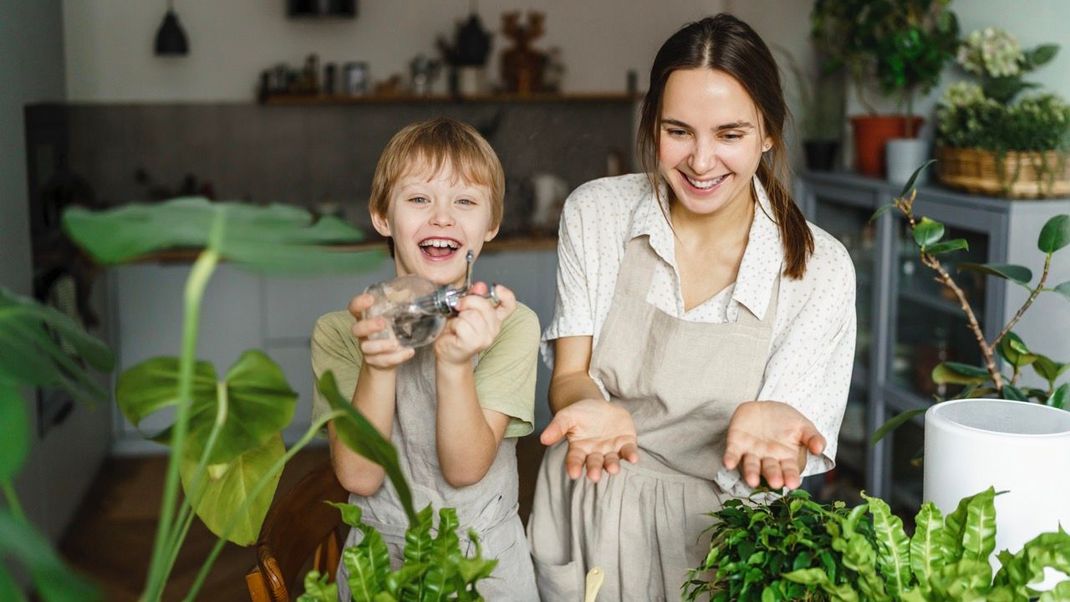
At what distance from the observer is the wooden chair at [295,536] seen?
3.68ft

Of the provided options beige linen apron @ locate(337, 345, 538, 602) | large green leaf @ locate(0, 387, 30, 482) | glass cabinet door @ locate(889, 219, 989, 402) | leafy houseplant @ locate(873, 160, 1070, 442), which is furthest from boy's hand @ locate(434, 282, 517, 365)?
glass cabinet door @ locate(889, 219, 989, 402)

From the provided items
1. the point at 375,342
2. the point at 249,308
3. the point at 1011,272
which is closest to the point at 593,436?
the point at 375,342

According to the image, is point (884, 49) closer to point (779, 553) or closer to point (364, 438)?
point (779, 553)

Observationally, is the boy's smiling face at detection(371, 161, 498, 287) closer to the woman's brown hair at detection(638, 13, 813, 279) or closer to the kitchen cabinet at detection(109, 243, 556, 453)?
the woman's brown hair at detection(638, 13, 813, 279)

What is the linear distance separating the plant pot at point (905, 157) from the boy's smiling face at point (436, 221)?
2.26 metres

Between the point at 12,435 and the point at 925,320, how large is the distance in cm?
299

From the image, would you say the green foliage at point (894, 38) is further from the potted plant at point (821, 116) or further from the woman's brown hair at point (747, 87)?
the woman's brown hair at point (747, 87)

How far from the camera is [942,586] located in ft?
2.79

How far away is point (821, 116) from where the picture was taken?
3.84m

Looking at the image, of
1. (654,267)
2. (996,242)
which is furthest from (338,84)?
(654,267)

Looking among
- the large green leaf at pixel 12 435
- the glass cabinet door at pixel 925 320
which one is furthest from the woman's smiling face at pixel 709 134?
the glass cabinet door at pixel 925 320

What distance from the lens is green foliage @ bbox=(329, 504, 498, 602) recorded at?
0.83 meters

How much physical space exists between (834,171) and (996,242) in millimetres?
1118

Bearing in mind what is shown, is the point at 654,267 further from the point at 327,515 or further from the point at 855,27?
the point at 855,27
